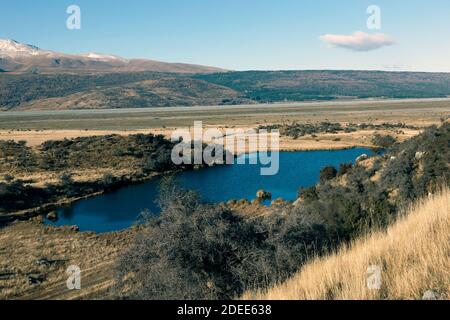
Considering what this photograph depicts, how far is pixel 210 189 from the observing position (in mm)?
41750

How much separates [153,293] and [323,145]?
196ft

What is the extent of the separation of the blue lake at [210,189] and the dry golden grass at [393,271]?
2039 centimetres

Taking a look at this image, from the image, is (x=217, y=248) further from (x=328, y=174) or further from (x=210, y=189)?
(x=210, y=189)

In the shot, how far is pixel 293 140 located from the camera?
76.9 metres

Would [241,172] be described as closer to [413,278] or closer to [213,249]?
[213,249]

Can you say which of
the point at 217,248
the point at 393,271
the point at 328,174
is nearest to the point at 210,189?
the point at 328,174

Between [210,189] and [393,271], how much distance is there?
1455 inches

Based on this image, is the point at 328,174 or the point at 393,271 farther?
the point at 328,174

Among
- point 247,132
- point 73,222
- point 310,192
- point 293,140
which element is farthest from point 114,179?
point 247,132

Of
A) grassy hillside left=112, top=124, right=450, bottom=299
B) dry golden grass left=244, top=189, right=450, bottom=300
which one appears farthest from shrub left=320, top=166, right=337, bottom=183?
dry golden grass left=244, top=189, right=450, bottom=300

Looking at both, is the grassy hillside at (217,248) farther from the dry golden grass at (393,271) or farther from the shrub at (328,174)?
the shrub at (328,174)

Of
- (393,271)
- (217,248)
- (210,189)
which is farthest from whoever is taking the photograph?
(210,189)

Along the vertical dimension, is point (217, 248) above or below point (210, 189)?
above
